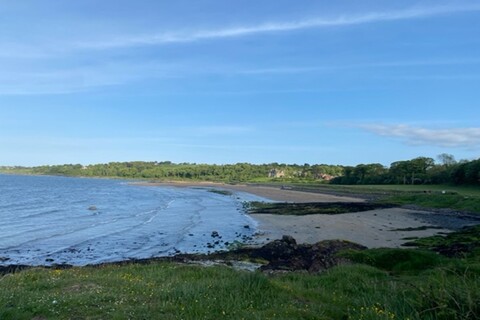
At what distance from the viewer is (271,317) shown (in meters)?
7.54

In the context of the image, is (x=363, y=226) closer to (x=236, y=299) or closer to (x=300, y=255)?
(x=300, y=255)

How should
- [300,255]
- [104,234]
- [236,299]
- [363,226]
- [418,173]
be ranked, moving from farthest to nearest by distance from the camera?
1. [418,173]
2. [363,226]
3. [104,234]
4. [300,255]
5. [236,299]

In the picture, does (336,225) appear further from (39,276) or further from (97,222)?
(39,276)

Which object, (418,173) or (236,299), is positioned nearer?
(236,299)

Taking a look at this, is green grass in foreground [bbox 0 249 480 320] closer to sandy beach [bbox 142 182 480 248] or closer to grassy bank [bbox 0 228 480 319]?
grassy bank [bbox 0 228 480 319]

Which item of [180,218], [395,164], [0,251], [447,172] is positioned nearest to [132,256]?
[0,251]

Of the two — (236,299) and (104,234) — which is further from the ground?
(236,299)

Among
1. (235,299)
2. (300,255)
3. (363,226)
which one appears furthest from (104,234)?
(235,299)

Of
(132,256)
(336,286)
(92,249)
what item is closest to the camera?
(336,286)

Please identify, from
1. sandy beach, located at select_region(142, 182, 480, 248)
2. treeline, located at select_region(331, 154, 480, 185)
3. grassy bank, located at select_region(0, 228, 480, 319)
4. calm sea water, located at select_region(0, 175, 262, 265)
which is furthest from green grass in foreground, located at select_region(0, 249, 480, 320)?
treeline, located at select_region(331, 154, 480, 185)

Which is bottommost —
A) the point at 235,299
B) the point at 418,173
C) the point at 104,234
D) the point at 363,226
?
the point at 104,234

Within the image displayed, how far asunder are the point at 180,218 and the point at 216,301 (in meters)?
40.7

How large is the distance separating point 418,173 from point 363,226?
274ft

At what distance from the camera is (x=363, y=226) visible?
130 ft
